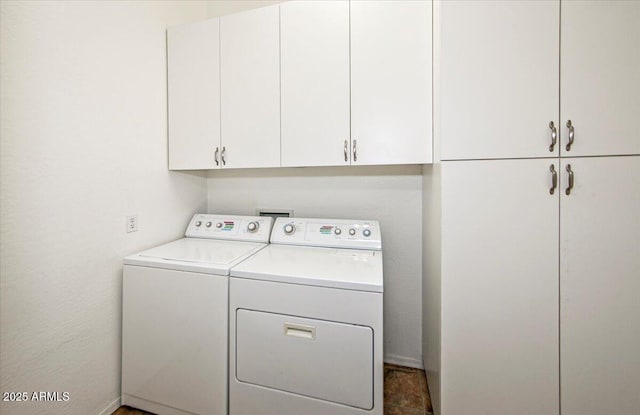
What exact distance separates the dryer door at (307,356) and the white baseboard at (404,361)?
861mm

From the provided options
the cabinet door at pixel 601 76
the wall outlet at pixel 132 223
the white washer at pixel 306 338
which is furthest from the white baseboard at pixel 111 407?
the cabinet door at pixel 601 76

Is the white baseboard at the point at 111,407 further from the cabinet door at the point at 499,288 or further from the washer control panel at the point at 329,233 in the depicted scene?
the cabinet door at the point at 499,288

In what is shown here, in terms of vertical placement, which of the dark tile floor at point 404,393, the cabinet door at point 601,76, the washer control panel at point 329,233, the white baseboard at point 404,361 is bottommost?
the dark tile floor at point 404,393

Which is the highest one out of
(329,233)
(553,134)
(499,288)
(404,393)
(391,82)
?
(391,82)

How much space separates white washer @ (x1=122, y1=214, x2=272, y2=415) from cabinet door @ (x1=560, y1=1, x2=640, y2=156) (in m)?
1.67

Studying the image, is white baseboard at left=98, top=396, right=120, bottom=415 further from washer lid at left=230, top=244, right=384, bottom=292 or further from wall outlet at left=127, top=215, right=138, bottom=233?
washer lid at left=230, top=244, right=384, bottom=292

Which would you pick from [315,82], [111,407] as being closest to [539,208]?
[315,82]

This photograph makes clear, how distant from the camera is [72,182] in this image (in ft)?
3.89

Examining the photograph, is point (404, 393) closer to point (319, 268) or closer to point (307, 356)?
point (307, 356)

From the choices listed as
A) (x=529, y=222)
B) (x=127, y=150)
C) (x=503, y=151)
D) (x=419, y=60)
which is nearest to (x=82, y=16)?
(x=127, y=150)

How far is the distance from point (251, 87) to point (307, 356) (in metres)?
1.54

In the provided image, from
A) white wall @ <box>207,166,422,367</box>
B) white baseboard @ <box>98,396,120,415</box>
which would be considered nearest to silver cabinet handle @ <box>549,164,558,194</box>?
white wall @ <box>207,166,422,367</box>

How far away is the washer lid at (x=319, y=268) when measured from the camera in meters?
1.11

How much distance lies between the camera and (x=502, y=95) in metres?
1.09
